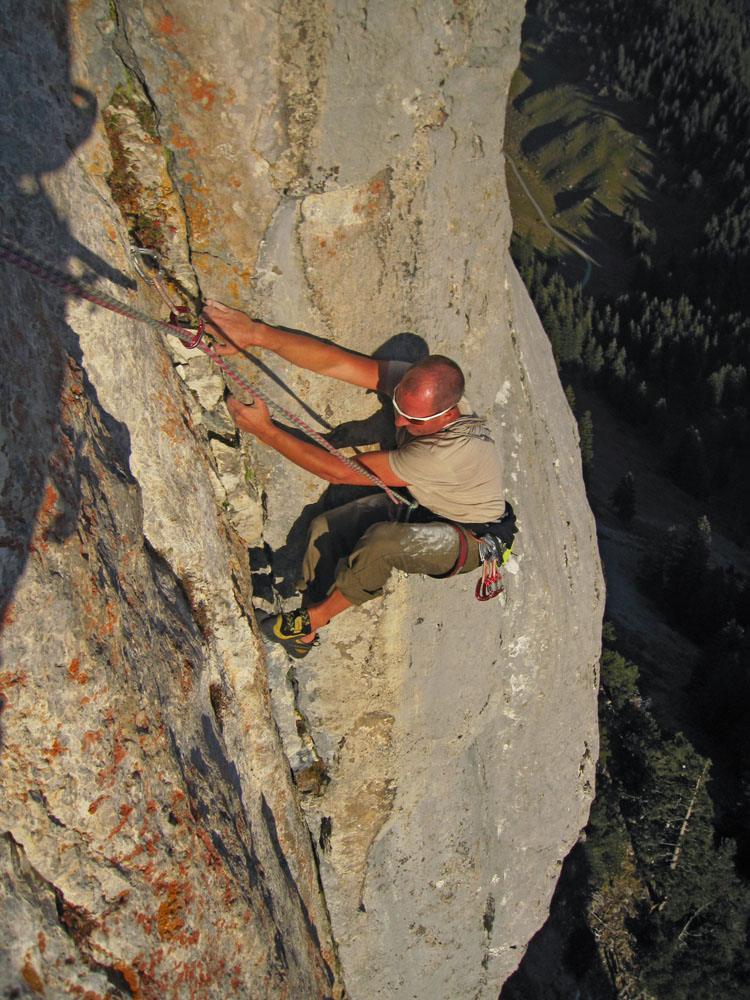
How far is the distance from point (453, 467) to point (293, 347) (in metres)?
1.28

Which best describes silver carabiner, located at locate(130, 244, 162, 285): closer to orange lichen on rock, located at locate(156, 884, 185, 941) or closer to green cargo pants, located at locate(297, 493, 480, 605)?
green cargo pants, located at locate(297, 493, 480, 605)

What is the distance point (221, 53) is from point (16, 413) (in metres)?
2.45

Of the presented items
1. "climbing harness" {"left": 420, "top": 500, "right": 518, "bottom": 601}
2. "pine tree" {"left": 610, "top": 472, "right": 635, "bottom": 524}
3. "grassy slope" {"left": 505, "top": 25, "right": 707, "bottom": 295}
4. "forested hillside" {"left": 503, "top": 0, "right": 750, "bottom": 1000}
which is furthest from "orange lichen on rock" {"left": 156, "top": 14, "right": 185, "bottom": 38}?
"grassy slope" {"left": 505, "top": 25, "right": 707, "bottom": 295}

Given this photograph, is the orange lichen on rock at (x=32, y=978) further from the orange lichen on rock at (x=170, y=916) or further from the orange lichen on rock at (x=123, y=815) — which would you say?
the orange lichen on rock at (x=170, y=916)

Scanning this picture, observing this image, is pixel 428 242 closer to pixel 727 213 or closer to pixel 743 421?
pixel 743 421

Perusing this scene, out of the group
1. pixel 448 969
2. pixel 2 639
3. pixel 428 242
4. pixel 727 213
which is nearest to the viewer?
pixel 2 639

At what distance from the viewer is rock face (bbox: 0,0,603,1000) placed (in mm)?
2686

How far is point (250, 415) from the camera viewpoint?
14.1ft

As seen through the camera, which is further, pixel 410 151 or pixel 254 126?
pixel 410 151

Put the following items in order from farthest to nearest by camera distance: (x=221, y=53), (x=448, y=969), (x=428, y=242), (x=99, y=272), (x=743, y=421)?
(x=743, y=421) → (x=448, y=969) → (x=428, y=242) → (x=221, y=53) → (x=99, y=272)

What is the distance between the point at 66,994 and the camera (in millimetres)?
2482

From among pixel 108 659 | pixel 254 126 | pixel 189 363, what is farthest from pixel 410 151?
pixel 108 659

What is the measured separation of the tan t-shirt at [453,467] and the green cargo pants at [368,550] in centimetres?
22

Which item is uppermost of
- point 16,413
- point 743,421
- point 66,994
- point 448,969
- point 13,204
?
point 743,421
